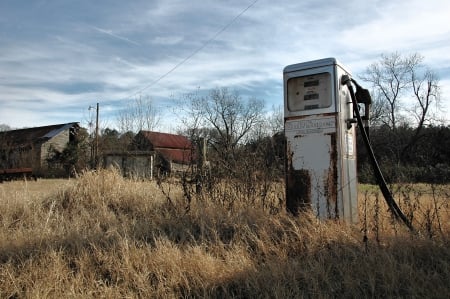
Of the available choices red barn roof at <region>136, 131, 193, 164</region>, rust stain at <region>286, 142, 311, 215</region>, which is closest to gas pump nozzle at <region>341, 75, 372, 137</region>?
rust stain at <region>286, 142, 311, 215</region>

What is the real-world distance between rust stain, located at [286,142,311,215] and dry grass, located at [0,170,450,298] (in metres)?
0.21

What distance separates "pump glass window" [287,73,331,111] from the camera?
5.25m

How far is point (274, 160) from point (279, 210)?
2.01 metres

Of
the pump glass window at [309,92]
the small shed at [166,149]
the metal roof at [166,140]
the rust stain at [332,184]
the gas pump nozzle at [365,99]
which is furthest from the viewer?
the metal roof at [166,140]

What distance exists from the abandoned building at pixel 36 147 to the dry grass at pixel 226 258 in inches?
1113

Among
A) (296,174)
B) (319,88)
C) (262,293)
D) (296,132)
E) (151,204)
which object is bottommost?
(262,293)

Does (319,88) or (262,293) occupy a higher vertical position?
(319,88)

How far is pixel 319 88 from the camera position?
532 centimetres

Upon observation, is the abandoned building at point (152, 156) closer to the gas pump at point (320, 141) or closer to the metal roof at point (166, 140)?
the metal roof at point (166, 140)

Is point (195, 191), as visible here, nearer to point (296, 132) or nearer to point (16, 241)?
point (296, 132)

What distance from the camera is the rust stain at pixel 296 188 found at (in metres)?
5.28

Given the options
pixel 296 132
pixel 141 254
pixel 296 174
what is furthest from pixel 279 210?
pixel 141 254

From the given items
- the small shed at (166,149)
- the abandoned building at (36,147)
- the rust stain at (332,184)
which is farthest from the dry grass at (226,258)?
the abandoned building at (36,147)

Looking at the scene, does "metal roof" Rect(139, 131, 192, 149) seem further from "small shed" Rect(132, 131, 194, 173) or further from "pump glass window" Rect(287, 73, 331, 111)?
"pump glass window" Rect(287, 73, 331, 111)
